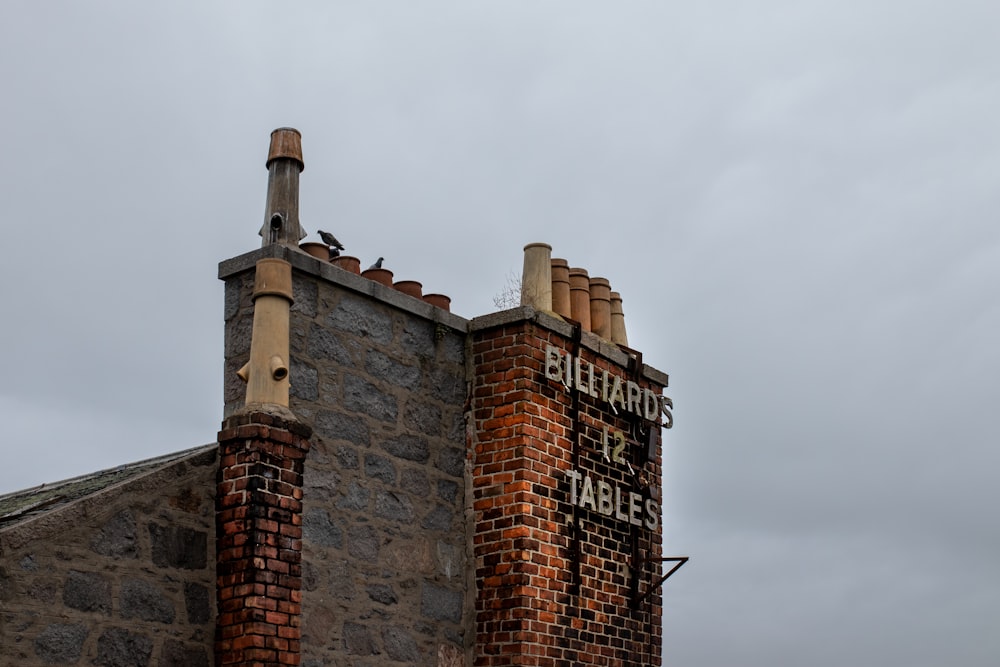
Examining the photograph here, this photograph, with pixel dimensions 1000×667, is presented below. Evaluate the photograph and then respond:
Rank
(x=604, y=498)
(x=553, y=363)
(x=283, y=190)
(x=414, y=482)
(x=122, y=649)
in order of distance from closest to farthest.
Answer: (x=122, y=649)
(x=283, y=190)
(x=414, y=482)
(x=553, y=363)
(x=604, y=498)

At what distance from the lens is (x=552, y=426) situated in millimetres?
9219

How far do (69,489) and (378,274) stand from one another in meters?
2.55

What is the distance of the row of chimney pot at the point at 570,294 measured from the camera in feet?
31.8

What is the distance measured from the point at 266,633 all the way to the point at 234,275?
2.37 m

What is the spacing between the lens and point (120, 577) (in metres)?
6.65

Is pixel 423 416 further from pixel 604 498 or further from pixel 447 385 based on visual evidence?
pixel 604 498

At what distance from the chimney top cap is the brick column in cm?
192

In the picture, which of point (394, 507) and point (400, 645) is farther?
point (394, 507)

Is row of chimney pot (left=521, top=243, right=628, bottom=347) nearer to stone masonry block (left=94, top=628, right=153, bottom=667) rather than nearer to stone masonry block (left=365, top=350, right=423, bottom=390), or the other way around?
stone masonry block (left=365, top=350, right=423, bottom=390)

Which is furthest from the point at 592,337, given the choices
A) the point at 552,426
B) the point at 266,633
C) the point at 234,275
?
the point at 266,633

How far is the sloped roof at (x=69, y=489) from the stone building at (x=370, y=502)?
0.05 metres

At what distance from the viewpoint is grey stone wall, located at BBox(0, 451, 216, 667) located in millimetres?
6188

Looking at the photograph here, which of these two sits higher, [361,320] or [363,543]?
[361,320]

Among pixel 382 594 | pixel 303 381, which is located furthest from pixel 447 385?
pixel 382 594
